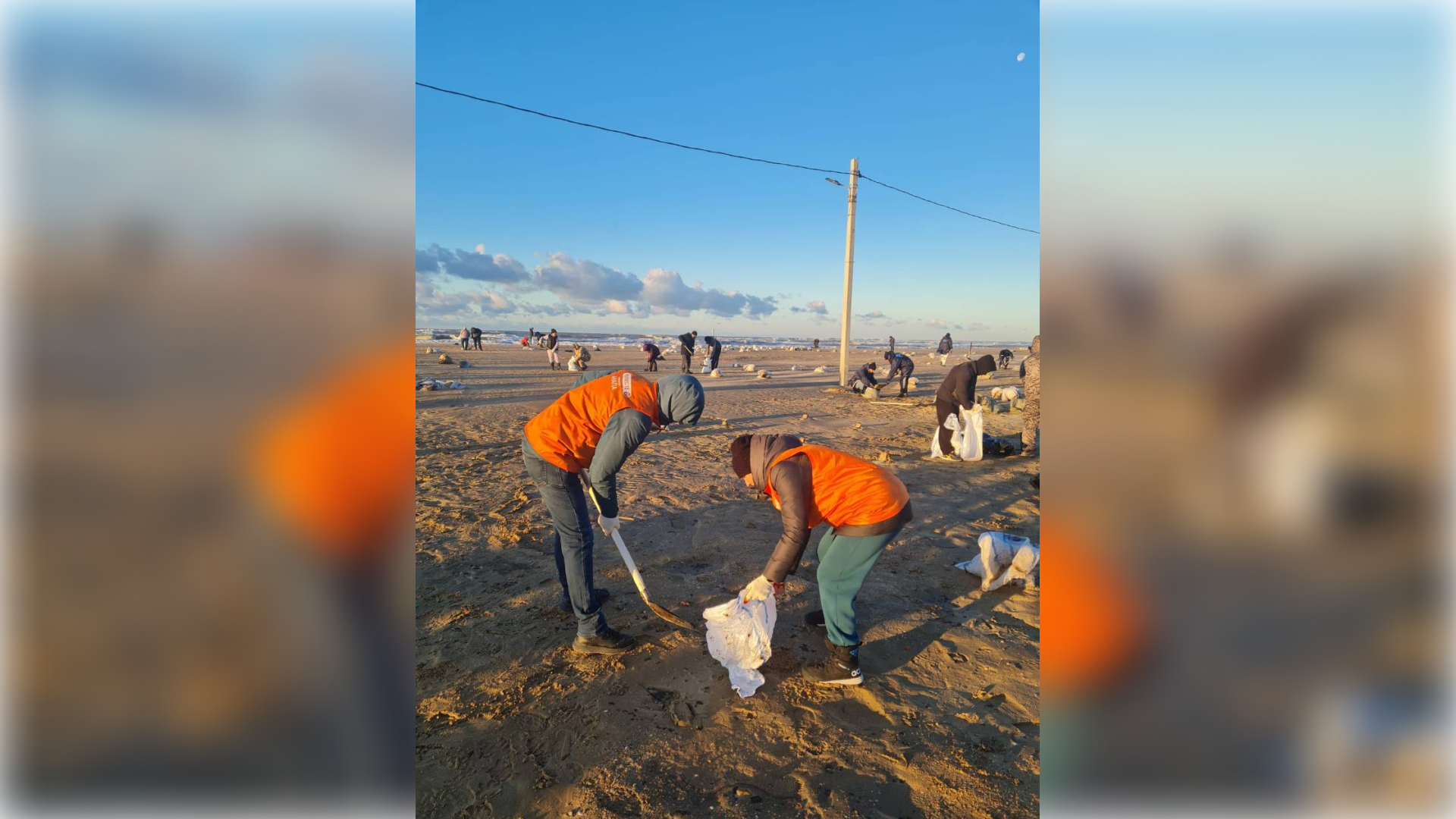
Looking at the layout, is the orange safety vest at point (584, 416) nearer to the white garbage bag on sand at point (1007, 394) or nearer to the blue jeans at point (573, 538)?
the blue jeans at point (573, 538)

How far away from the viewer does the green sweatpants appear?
133 inches

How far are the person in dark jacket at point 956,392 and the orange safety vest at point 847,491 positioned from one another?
5.04 m

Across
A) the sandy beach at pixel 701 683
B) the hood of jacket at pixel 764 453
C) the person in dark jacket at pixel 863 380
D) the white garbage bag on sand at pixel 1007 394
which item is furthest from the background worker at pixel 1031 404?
the person in dark jacket at pixel 863 380

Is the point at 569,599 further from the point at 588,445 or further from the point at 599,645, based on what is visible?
the point at 588,445

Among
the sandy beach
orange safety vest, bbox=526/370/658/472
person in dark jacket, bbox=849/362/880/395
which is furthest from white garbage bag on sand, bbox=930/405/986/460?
person in dark jacket, bbox=849/362/880/395

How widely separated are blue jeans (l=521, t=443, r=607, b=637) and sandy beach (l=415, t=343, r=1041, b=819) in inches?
10.0

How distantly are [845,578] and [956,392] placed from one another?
5.72m

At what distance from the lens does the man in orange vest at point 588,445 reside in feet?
11.5

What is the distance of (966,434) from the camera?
8781 mm

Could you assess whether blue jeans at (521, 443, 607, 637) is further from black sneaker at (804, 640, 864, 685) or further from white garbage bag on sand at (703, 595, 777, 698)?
black sneaker at (804, 640, 864, 685)

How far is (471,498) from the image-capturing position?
21.4 feet
